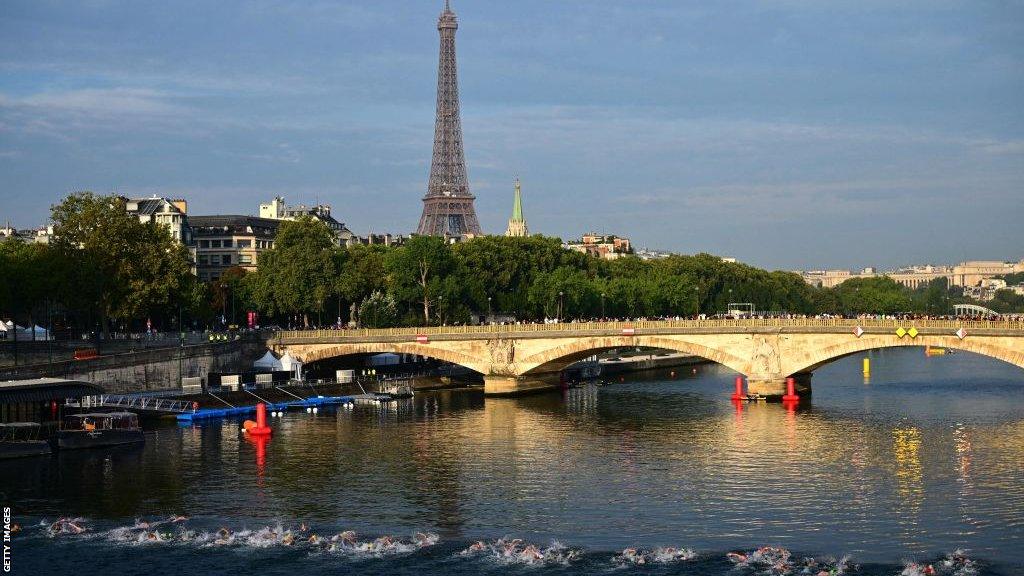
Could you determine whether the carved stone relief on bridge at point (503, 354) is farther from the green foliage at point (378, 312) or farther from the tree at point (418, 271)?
the tree at point (418, 271)

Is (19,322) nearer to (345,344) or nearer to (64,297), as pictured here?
(64,297)

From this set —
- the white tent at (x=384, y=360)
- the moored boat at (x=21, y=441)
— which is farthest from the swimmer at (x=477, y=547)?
the white tent at (x=384, y=360)

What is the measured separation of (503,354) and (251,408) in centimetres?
2015

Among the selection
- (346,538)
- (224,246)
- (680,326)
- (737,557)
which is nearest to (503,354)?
(680,326)

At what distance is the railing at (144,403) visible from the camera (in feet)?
266

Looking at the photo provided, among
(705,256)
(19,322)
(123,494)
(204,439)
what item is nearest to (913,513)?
(123,494)

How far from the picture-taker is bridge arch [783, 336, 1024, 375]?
3145 inches

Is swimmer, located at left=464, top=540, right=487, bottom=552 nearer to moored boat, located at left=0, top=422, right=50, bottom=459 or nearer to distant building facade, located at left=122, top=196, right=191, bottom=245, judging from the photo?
moored boat, located at left=0, top=422, right=50, bottom=459

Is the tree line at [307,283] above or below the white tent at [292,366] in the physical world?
above

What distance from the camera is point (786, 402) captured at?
290 feet

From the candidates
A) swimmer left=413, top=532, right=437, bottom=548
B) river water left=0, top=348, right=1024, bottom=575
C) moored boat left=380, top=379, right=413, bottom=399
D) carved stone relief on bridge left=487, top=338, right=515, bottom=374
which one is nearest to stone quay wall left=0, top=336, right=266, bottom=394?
river water left=0, top=348, right=1024, bottom=575

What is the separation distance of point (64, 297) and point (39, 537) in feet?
180

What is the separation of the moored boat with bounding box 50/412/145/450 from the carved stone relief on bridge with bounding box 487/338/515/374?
109ft

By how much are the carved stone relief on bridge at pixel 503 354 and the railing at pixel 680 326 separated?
0.86 metres
